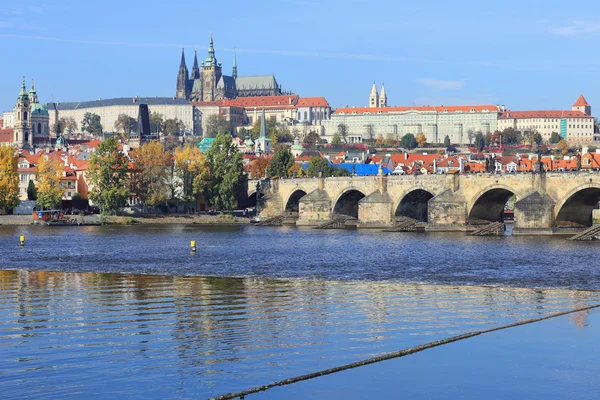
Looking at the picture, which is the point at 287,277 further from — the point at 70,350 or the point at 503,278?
the point at 70,350

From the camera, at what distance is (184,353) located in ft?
64.5

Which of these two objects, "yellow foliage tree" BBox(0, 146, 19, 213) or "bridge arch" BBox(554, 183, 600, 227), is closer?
"bridge arch" BBox(554, 183, 600, 227)

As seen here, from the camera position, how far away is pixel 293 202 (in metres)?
89.3

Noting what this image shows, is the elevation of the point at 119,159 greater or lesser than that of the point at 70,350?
A: greater

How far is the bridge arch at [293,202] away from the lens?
3472 inches

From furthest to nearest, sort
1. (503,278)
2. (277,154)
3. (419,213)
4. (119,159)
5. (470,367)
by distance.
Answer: (277,154)
(119,159)
(419,213)
(503,278)
(470,367)

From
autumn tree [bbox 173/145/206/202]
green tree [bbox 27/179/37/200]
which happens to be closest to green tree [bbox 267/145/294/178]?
autumn tree [bbox 173/145/206/202]

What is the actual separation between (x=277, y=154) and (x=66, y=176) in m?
20.2

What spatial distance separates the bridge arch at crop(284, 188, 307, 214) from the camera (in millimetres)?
88188

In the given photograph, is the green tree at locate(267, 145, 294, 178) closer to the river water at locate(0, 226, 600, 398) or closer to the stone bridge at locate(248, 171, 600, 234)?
the stone bridge at locate(248, 171, 600, 234)

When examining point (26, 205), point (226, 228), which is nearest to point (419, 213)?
point (226, 228)

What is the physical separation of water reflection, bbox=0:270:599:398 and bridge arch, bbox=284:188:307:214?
53.9 meters

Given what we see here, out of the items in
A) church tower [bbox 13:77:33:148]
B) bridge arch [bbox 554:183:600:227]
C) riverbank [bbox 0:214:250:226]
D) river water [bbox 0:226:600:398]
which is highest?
church tower [bbox 13:77:33:148]

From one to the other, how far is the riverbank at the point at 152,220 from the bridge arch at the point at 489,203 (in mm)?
25156
